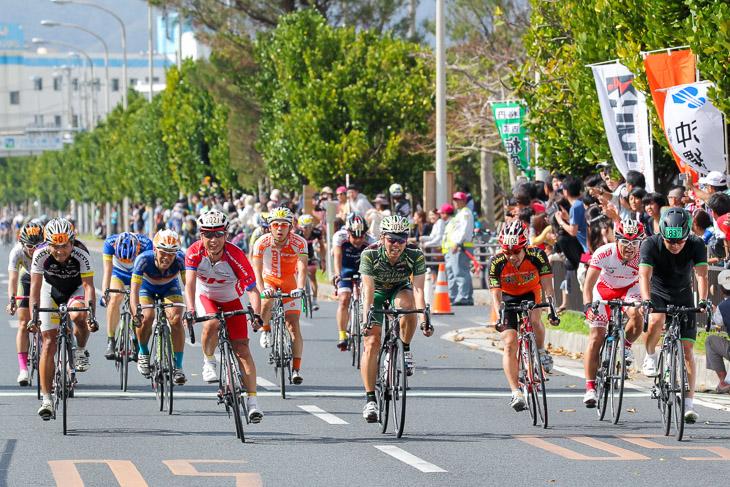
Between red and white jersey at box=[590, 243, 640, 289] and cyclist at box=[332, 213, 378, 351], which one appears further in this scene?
cyclist at box=[332, 213, 378, 351]

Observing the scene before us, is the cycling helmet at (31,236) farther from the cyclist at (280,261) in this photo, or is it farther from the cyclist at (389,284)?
the cyclist at (389,284)

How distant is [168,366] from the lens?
12.1 metres

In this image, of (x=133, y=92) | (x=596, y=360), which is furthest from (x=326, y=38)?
(x=133, y=92)

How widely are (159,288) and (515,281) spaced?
3.45m

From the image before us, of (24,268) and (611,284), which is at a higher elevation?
(24,268)

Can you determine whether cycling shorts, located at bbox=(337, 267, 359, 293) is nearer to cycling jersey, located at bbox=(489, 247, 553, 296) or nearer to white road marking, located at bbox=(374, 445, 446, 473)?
cycling jersey, located at bbox=(489, 247, 553, 296)

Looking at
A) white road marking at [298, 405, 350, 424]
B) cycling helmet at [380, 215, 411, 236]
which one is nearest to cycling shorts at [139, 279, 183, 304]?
white road marking at [298, 405, 350, 424]

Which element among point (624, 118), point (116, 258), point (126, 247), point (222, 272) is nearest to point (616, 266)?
point (222, 272)

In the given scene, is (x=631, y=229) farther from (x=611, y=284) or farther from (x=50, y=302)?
(x=50, y=302)

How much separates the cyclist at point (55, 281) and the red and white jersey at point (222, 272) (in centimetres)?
90

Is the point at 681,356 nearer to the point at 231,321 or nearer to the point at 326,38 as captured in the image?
the point at 231,321

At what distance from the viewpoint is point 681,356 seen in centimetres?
1052

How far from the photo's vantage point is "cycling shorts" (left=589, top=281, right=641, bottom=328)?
12031 millimetres

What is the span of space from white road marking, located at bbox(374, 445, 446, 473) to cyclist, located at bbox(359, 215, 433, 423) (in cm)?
75
